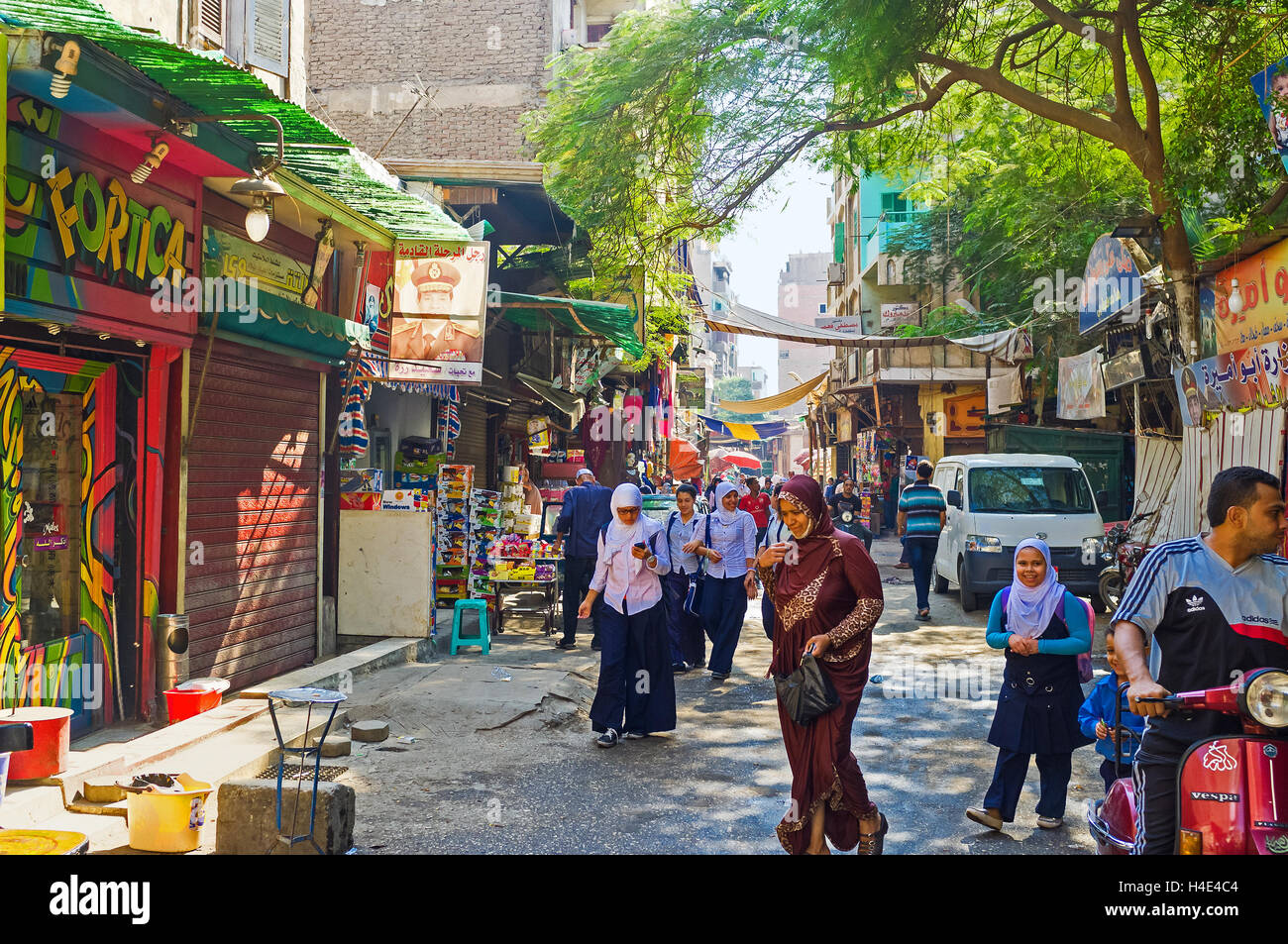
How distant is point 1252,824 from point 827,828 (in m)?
1.95

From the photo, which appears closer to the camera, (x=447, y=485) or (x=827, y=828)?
(x=827, y=828)

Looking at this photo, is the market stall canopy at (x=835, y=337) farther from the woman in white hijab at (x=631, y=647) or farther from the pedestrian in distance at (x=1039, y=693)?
the pedestrian in distance at (x=1039, y=693)

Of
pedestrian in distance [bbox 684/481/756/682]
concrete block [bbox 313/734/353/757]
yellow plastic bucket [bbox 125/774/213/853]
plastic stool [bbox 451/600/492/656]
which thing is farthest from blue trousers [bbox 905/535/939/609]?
yellow plastic bucket [bbox 125/774/213/853]

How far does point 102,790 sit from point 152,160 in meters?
3.72

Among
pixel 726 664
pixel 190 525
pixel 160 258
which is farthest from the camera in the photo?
pixel 726 664

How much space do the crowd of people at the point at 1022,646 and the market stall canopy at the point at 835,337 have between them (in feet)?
36.2

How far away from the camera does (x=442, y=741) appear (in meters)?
7.39

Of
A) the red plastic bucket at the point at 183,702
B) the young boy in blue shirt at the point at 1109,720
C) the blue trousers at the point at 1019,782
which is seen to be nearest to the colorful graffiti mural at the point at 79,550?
the red plastic bucket at the point at 183,702

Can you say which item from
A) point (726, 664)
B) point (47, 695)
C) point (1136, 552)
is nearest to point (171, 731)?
point (47, 695)

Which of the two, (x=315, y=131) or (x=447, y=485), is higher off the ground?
(x=315, y=131)

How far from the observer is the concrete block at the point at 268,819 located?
493 centimetres

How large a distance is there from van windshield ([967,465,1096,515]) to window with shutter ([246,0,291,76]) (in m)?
10.1

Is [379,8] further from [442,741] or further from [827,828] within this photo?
[827,828]

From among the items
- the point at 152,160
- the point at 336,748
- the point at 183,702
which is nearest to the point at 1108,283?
the point at 336,748
